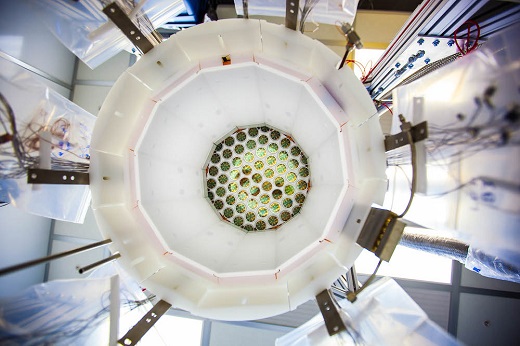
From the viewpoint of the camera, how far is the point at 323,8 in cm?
117

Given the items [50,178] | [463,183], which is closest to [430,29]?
[463,183]

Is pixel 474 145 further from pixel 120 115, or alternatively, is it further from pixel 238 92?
pixel 120 115

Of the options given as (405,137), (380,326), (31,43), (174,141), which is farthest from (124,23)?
(31,43)

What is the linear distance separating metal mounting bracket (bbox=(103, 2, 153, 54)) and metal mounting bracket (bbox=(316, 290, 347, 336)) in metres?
1.18

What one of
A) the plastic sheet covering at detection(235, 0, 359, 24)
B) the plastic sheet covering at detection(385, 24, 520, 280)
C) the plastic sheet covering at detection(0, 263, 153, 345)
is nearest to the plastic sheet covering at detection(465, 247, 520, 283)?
the plastic sheet covering at detection(385, 24, 520, 280)

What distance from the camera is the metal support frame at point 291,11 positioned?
1.03m

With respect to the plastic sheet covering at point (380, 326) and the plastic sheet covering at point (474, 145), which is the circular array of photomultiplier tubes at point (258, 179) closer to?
the plastic sheet covering at point (380, 326)

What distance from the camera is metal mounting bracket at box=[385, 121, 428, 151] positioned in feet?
3.01

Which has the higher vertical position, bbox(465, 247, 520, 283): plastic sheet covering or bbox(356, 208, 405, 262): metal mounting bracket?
bbox(356, 208, 405, 262): metal mounting bracket

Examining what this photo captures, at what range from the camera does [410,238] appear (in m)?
1.61

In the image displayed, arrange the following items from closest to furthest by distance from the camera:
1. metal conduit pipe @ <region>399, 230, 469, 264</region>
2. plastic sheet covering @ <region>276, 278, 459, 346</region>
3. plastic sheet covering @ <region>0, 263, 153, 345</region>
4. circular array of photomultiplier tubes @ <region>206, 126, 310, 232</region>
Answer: plastic sheet covering @ <region>0, 263, 153, 345</region> < plastic sheet covering @ <region>276, 278, 459, 346</region> < metal conduit pipe @ <region>399, 230, 469, 264</region> < circular array of photomultiplier tubes @ <region>206, 126, 310, 232</region>

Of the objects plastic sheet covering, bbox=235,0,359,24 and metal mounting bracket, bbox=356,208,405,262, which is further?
plastic sheet covering, bbox=235,0,359,24

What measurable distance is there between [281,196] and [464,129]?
3.19 feet

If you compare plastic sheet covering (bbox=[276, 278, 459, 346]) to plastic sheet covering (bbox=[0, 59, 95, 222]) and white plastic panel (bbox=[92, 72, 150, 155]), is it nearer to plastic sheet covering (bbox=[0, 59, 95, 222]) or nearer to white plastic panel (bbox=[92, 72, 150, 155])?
white plastic panel (bbox=[92, 72, 150, 155])
